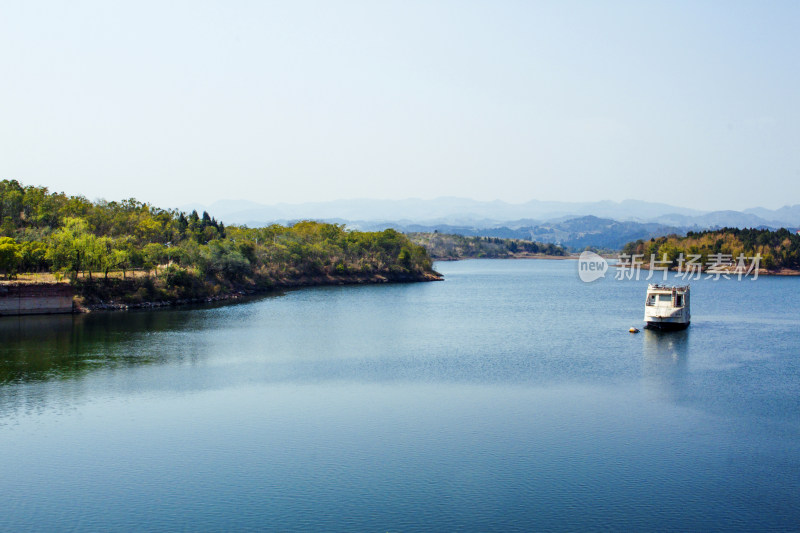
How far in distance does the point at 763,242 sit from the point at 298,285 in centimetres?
8989

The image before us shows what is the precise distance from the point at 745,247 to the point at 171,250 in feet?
342

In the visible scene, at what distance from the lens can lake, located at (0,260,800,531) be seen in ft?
49.7

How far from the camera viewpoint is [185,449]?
19312 millimetres

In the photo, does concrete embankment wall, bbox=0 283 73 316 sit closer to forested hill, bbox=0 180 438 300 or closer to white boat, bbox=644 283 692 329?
forested hill, bbox=0 180 438 300

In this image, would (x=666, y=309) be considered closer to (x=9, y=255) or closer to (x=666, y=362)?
(x=666, y=362)

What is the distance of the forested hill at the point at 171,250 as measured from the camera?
2095 inches

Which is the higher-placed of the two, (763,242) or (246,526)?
(763,242)

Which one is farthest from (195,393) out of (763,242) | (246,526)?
(763,242)

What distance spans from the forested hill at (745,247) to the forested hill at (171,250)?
185 ft

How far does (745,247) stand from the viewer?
119438 mm

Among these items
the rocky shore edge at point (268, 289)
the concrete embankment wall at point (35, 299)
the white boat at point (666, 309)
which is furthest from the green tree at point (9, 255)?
the white boat at point (666, 309)

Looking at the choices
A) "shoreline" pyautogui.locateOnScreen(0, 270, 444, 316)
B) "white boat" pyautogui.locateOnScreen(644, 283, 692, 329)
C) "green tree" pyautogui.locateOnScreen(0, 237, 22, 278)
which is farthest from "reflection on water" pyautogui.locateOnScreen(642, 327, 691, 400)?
"green tree" pyautogui.locateOnScreen(0, 237, 22, 278)

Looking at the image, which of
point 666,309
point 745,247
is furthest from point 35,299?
point 745,247

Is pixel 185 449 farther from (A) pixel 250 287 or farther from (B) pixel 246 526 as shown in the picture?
(A) pixel 250 287
